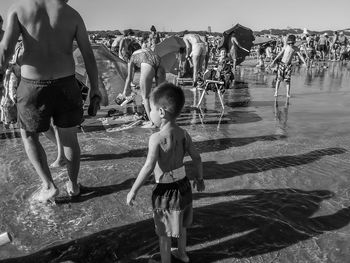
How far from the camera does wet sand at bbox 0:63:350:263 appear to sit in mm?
2848

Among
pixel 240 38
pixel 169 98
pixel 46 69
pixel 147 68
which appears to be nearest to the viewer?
pixel 169 98

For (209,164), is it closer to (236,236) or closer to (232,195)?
(232,195)

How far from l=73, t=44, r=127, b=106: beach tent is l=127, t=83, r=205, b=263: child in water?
5.17 meters

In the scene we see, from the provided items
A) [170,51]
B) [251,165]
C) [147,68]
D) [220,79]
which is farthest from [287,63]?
[251,165]

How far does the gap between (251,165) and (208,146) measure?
0.99m

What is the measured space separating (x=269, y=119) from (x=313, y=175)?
3.20 metres

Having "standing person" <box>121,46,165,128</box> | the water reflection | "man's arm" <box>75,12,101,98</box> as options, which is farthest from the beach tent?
"man's arm" <box>75,12,101,98</box>

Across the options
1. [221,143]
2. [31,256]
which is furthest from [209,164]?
[31,256]

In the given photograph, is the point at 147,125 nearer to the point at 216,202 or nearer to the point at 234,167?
the point at 234,167

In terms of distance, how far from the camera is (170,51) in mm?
12492

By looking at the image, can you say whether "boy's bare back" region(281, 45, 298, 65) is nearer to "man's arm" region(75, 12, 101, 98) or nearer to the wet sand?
the wet sand

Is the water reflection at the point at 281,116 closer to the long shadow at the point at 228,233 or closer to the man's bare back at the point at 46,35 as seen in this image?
the long shadow at the point at 228,233

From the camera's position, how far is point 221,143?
568 cm

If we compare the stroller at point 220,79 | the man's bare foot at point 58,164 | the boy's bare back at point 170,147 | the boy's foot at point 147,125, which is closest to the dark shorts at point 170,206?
the boy's bare back at point 170,147
